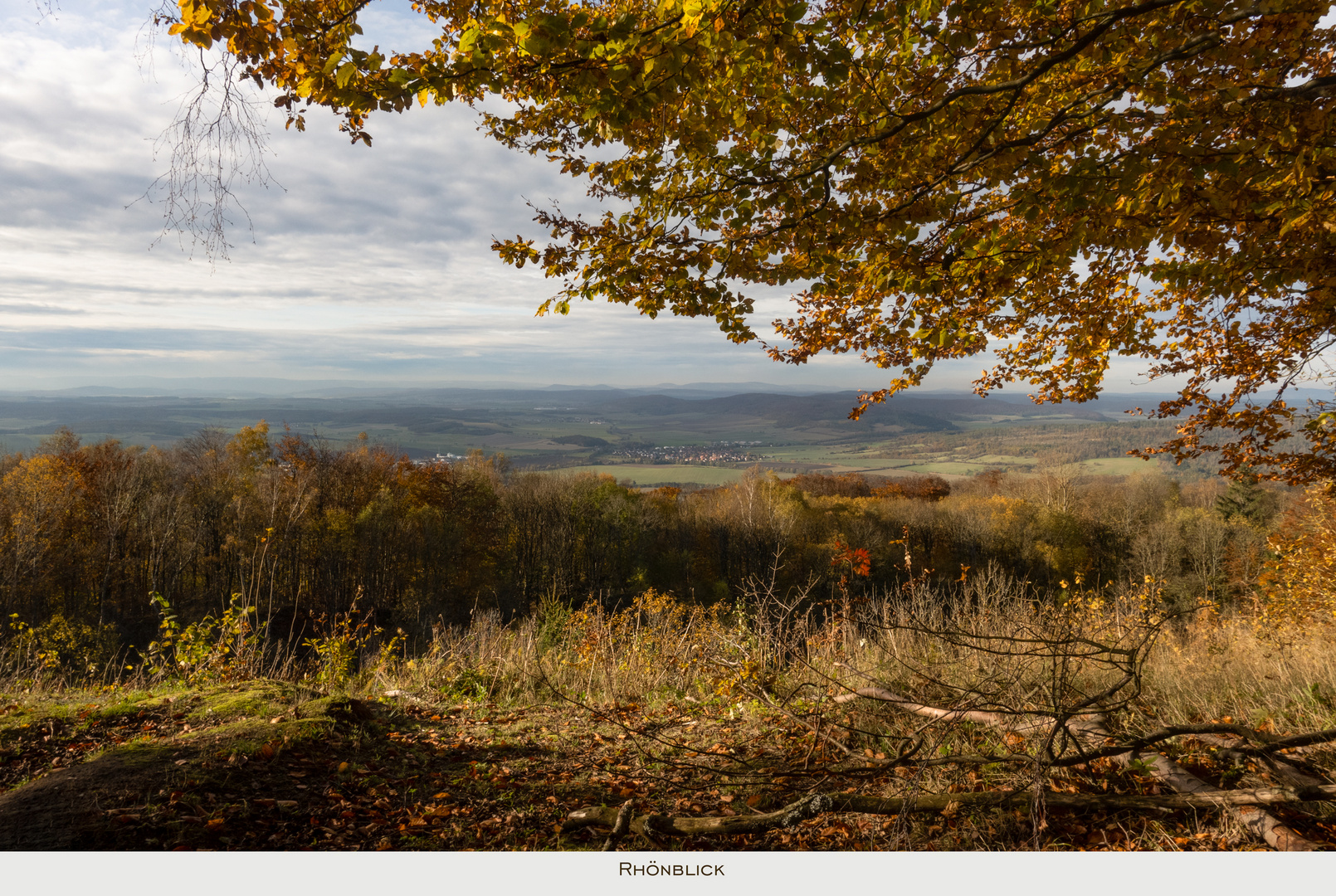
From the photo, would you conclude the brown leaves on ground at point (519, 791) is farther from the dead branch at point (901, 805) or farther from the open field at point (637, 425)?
the open field at point (637, 425)

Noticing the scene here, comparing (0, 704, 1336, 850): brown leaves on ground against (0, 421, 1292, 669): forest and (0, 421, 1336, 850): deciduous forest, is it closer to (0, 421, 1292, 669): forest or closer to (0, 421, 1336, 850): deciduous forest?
(0, 421, 1336, 850): deciduous forest

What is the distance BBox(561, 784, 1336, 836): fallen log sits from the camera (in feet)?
9.20

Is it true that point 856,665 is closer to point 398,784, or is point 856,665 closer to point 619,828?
point 619,828

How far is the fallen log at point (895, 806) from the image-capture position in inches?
110

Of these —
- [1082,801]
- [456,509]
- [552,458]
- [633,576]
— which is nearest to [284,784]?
[1082,801]

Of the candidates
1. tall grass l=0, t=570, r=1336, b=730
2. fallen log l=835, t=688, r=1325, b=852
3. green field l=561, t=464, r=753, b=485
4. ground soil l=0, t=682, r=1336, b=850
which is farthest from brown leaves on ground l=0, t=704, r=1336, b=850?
green field l=561, t=464, r=753, b=485

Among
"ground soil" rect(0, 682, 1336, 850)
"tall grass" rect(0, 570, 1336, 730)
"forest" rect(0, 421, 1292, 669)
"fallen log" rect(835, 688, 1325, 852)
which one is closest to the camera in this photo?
"fallen log" rect(835, 688, 1325, 852)

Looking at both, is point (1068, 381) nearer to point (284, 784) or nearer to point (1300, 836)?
point (1300, 836)

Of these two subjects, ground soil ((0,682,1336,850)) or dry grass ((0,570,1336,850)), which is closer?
ground soil ((0,682,1336,850))

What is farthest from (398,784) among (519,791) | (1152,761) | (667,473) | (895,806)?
(667,473)

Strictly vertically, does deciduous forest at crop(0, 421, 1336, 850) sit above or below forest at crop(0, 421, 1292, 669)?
above

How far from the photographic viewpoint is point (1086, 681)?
512 cm

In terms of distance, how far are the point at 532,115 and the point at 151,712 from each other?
5.18 meters

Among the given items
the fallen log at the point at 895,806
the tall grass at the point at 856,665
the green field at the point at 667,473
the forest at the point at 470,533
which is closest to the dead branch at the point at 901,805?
the fallen log at the point at 895,806
